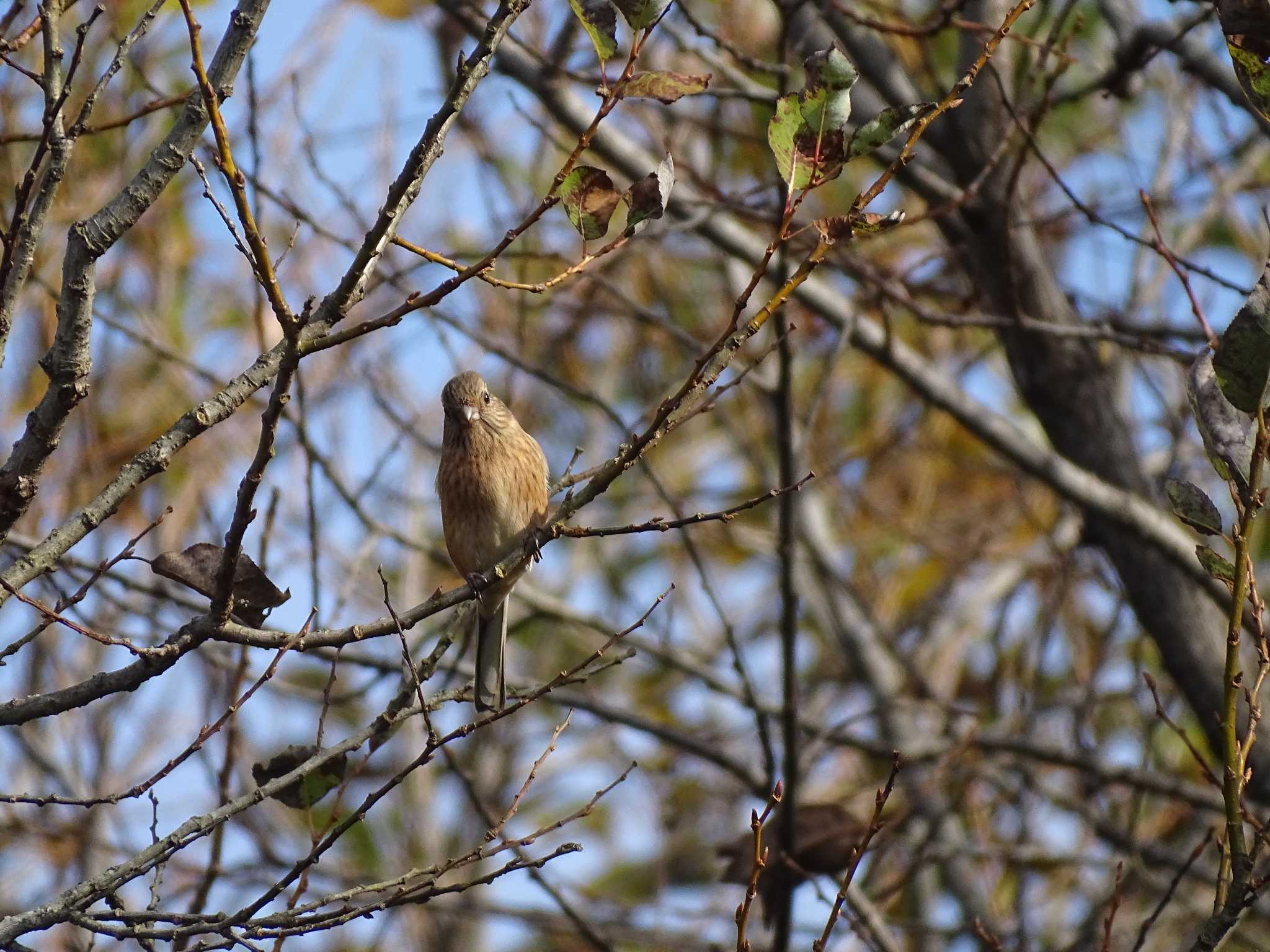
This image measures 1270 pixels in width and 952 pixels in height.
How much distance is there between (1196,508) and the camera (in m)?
2.59

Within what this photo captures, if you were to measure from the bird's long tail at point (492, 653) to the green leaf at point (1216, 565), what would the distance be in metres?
2.20

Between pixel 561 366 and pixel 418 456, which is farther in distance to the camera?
pixel 418 456

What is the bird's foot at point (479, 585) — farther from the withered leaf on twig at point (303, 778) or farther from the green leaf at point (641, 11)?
the green leaf at point (641, 11)

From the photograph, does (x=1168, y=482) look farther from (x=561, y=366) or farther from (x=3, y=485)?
(x=561, y=366)

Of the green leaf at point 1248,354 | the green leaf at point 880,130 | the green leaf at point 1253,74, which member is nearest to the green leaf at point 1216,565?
the green leaf at point 1248,354

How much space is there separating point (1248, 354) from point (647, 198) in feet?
3.59

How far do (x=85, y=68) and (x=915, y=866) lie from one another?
14.9 feet

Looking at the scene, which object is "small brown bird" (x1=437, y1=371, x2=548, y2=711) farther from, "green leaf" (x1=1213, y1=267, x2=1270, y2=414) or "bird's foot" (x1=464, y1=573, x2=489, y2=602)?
"green leaf" (x1=1213, y1=267, x2=1270, y2=414)

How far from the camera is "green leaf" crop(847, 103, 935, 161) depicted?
246 centimetres

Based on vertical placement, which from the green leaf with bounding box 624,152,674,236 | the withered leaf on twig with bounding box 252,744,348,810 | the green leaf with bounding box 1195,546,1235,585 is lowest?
the green leaf with bounding box 1195,546,1235,585

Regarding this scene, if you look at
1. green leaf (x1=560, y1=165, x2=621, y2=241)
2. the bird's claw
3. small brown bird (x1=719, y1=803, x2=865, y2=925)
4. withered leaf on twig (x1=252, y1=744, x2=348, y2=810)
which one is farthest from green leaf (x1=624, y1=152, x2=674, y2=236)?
small brown bird (x1=719, y1=803, x2=865, y2=925)

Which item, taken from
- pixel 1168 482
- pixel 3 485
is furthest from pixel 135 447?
pixel 1168 482

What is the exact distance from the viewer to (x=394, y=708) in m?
3.29

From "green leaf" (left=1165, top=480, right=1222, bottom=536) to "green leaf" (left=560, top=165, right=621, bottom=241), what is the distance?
3.92 ft
